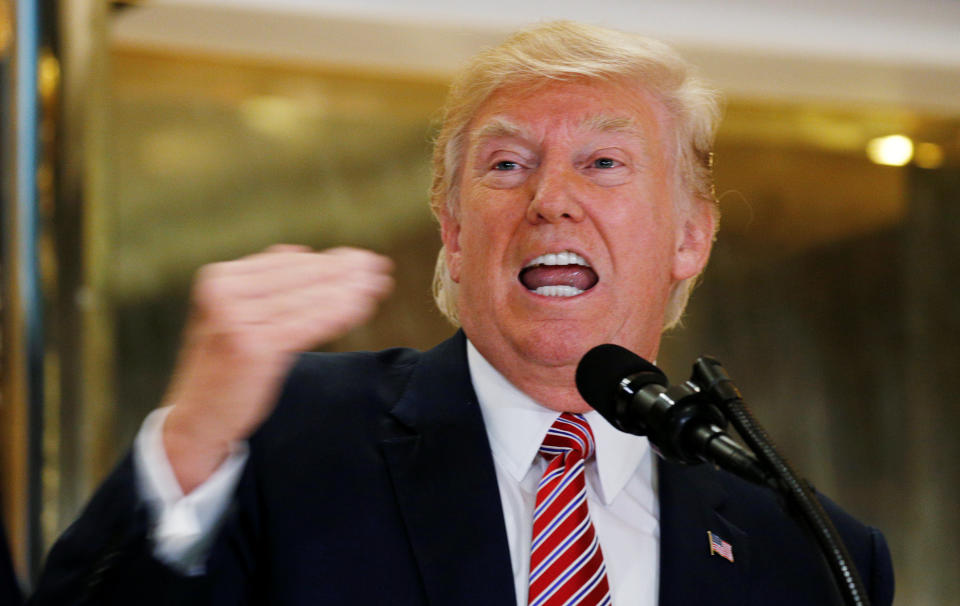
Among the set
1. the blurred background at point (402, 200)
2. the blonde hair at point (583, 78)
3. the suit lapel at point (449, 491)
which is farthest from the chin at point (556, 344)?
the blurred background at point (402, 200)

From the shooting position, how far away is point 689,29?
3814 mm

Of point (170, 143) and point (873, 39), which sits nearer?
point (170, 143)

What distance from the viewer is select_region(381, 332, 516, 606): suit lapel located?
4.53 feet

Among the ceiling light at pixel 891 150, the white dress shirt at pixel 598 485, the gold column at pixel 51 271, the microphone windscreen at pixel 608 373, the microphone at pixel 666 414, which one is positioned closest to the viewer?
the microphone at pixel 666 414

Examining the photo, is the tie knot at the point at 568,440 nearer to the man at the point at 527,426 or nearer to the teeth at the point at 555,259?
the man at the point at 527,426

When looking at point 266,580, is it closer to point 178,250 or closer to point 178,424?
point 178,424

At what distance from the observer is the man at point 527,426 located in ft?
4.53

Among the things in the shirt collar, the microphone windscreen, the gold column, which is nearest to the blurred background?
the gold column

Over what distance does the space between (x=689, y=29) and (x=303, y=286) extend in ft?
10.2

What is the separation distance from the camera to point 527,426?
1.56 m

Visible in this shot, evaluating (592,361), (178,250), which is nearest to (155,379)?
(178,250)

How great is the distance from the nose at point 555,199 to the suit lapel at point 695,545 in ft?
1.37

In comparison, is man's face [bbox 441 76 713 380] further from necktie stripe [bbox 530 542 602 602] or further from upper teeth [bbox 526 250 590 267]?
necktie stripe [bbox 530 542 602 602]

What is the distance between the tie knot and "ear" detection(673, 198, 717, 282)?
0.39 meters
